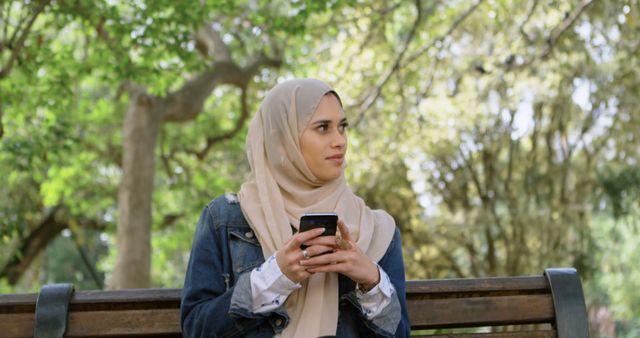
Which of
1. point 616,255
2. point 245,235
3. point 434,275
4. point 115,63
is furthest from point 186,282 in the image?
point 616,255

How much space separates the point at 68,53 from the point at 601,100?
21.2 feet

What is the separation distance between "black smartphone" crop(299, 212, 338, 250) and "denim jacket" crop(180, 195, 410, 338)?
0.24 m

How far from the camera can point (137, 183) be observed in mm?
10609

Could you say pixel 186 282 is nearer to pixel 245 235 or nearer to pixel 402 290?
pixel 245 235

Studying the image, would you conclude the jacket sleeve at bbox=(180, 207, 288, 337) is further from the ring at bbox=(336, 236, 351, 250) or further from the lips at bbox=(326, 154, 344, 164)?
the lips at bbox=(326, 154, 344, 164)

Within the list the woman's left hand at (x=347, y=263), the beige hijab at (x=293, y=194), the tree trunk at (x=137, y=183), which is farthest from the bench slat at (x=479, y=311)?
the tree trunk at (x=137, y=183)

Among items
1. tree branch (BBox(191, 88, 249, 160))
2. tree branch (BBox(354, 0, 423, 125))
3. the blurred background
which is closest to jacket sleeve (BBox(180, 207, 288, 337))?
the blurred background

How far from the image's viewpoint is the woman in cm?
271

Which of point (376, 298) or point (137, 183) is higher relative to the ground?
point (137, 183)

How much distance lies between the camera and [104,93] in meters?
19.3

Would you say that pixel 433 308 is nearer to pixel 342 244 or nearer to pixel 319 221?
pixel 342 244

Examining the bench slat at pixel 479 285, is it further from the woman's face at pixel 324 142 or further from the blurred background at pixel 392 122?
the blurred background at pixel 392 122

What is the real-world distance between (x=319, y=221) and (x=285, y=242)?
13 centimetres

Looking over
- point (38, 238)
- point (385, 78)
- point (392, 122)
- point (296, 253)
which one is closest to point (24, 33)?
point (385, 78)
